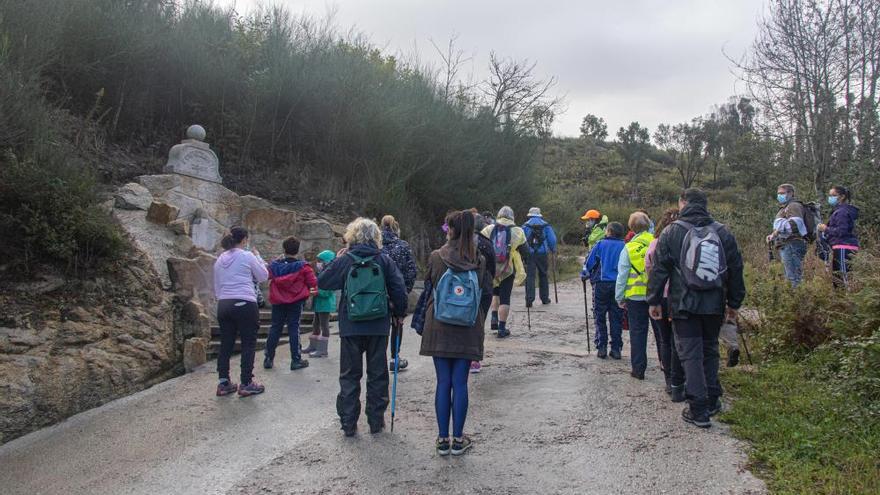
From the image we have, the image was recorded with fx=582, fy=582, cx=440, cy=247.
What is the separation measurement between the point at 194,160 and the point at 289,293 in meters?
4.81

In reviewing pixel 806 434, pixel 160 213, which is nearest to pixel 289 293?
pixel 160 213

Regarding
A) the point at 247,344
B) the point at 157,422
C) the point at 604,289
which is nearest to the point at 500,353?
the point at 604,289

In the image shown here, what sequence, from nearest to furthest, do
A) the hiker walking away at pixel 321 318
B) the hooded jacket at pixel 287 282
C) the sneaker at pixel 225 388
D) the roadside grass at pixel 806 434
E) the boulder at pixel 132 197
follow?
the roadside grass at pixel 806 434 → the sneaker at pixel 225 388 → the hooded jacket at pixel 287 282 → the hiker walking away at pixel 321 318 → the boulder at pixel 132 197

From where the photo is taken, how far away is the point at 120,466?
14.5ft

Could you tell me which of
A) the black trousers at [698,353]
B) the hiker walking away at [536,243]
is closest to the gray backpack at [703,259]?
the black trousers at [698,353]

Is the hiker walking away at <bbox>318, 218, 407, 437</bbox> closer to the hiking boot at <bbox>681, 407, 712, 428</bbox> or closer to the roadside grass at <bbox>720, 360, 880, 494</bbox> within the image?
the hiking boot at <bbox>681, 407, 712, 428</bbox>

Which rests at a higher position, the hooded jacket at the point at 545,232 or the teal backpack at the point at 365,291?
the hooded jacket at the point at 545,232

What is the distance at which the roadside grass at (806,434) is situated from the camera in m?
3.46

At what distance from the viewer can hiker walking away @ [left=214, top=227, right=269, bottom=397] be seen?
229 inches

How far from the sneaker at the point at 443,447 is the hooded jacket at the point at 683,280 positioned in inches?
80.4

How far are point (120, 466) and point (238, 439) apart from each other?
0.86 metres

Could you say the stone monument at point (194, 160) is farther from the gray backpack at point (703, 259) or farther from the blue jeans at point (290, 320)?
the gray backpack at point (703, 259)

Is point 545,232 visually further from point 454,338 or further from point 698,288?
point 454,338

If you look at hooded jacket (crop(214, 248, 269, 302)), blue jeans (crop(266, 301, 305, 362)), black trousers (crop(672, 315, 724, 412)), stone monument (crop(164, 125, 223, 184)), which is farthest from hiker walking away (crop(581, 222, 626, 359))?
stone monument (crop(164, 125, 223, 184))
